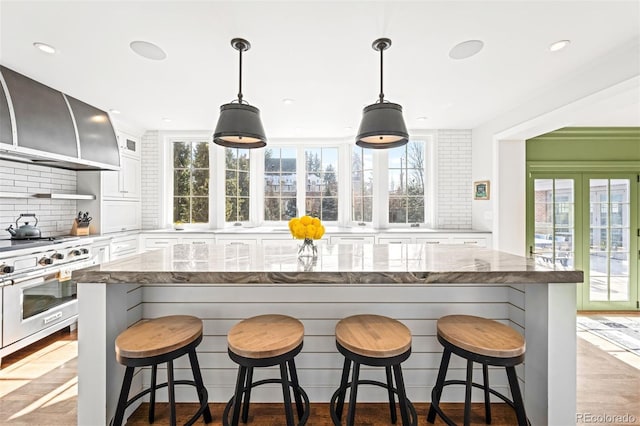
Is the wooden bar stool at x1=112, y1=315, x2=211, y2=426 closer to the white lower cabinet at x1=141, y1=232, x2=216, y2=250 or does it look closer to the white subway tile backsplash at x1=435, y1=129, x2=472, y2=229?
the white lower cabinet at x1=141, y1=232, x2=216, y2=250

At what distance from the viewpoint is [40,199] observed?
10.9 feet

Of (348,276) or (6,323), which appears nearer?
(348,276)

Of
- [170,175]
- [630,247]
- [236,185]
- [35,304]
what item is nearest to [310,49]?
[236,185]

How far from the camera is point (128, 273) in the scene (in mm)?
1435

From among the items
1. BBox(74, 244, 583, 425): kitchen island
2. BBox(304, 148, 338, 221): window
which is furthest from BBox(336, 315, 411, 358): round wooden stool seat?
BBox(304, 148, 338, 221): window

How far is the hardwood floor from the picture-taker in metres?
1.78

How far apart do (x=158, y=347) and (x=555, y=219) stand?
4.67 m

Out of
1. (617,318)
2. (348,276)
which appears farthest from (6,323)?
(617,318)

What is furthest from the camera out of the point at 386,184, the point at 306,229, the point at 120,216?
the point at 386,184

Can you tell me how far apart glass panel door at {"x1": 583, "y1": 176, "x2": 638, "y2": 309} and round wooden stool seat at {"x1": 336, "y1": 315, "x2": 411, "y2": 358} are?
392 cm

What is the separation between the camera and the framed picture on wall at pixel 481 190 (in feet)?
13.5

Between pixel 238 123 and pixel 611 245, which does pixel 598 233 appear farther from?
pixel 238 123

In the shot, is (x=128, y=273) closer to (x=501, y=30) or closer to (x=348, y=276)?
(x=348, y=276)

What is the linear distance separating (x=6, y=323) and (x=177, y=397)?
178 centimetres
